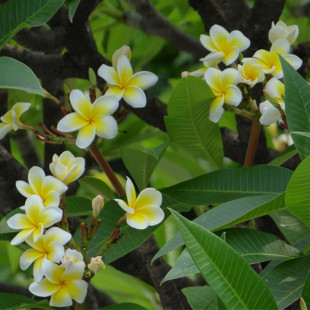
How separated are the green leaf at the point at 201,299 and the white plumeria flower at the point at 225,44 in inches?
14.2

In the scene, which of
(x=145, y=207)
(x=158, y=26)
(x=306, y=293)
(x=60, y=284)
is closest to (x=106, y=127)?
(x=145, y=207)

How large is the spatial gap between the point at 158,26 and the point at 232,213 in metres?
0.91

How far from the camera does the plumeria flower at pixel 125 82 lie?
1.09 m

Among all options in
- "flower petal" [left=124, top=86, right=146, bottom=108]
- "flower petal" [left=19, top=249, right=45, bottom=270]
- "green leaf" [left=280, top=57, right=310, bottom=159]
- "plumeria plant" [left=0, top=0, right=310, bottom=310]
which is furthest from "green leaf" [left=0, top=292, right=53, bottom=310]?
"green leaf" [left=280, top=57, right=310, bottom=159]

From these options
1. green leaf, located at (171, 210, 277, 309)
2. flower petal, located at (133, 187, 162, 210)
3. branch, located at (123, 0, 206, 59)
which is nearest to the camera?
green leaf, located at (171, 210, 277, 309)

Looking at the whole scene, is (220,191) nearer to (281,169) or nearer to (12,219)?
(281,169)

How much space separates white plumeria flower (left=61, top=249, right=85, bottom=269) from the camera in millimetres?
897

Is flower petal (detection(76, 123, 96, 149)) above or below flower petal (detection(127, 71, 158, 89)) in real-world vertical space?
below

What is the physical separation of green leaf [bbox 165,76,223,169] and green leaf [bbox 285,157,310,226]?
0.28 metres

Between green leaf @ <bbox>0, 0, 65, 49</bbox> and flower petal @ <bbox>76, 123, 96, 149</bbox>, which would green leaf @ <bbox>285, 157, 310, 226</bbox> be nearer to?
flower petal @ <bbox>76, 123, 96, 149</bbox>

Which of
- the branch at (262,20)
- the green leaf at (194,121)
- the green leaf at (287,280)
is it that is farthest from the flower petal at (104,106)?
the branch at (262,20)

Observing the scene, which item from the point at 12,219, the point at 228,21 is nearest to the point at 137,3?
the point at 228,21

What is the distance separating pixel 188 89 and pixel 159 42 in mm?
841

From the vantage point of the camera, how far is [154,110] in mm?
1449
